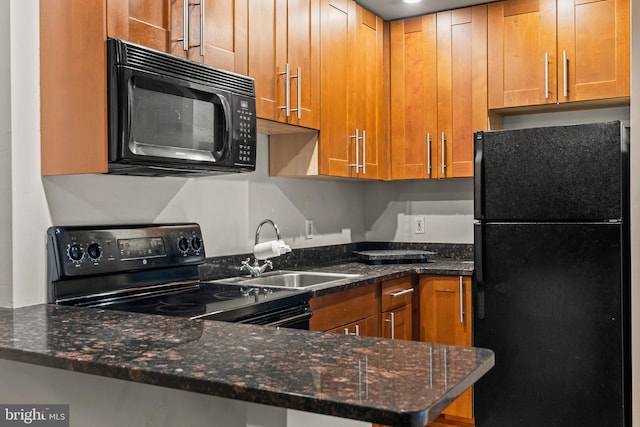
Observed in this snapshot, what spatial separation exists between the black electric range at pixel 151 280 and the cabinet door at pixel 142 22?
66 cm

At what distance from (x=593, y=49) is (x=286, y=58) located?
64.7 inches

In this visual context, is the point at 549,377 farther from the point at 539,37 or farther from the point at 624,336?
the point at 539,37

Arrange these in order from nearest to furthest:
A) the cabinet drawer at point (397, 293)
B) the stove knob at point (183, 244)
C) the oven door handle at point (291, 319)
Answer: the oven door handle at point (291, 319) < the stove knob at point (183, 244) < the cabinet drawer at point (397, 293)

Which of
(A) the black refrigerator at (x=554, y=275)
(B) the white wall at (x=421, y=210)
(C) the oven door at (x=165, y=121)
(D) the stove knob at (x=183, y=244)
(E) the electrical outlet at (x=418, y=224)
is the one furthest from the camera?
(E) the electrical outlet at (x=418, y=224)

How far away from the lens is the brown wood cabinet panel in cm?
175

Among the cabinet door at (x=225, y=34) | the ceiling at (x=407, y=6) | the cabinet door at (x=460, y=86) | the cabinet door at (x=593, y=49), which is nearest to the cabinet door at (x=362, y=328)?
the cabinet door at (x=460, y=86)

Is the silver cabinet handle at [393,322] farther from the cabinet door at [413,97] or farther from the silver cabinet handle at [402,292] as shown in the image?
the cabinet door at [413,97]

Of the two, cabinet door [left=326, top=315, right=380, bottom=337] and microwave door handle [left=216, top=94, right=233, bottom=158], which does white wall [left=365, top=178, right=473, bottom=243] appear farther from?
microwave door handle [left=216, top=94, right=233, bottom=158]

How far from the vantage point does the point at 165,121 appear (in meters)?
1.92

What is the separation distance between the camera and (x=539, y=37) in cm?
329

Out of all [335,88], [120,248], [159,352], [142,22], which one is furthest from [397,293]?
[159,352]

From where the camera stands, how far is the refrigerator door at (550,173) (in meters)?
2.61

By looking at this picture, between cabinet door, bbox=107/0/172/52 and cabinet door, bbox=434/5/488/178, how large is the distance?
200 centimetres

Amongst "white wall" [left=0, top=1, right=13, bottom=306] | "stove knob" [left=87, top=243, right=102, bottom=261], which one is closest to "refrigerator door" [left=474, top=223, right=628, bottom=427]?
"stove knob" [left=87, top=243, right=102, bottom=261]
